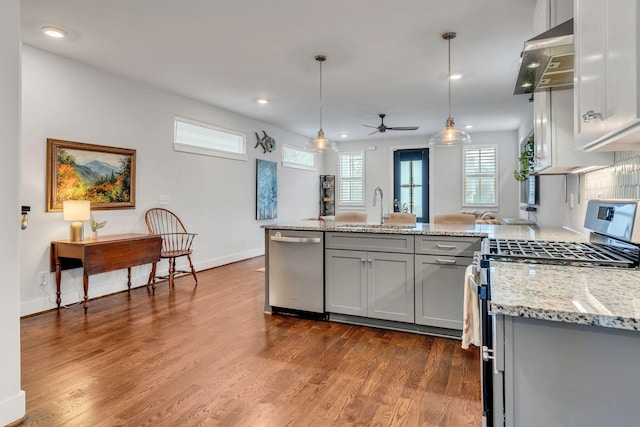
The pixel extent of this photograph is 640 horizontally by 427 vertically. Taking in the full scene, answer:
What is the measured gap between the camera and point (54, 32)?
332 cm

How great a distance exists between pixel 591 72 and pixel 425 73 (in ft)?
10.6

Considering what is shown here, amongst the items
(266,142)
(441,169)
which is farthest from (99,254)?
(441,169)

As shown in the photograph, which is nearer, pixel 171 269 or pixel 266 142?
pixel 171 269

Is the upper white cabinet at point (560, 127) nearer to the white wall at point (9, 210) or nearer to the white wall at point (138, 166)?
the white wall at point (9, 210)

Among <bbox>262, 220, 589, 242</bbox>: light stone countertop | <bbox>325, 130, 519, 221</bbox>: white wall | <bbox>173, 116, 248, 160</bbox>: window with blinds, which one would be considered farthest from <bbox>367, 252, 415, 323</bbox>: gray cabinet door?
<bbox>325, 130, 519, 221</bbox>: white wall

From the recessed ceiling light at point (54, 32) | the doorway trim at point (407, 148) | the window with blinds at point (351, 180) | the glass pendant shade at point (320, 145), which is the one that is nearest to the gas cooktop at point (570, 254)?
the glass pendant shade at point (320, 145)

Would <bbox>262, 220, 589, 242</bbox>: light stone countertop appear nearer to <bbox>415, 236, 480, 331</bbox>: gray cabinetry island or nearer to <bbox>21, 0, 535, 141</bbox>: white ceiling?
<bbox>415, 236, 480, 331</bbox>: gray cabinetry island

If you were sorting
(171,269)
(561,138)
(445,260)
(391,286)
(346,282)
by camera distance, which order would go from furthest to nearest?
(171,269)
(346,282)
(391,286)
(445,260)
(561,138)

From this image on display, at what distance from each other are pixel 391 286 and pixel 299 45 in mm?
2450

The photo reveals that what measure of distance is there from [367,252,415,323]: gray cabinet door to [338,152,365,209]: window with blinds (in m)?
6.33

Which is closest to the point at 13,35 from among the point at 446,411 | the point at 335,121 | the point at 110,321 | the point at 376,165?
the point at 110,321

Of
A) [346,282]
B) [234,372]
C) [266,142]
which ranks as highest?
[266,142]

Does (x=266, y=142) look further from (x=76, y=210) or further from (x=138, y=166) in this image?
(x=76, y=210)

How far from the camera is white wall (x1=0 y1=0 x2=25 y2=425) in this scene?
1.83 metres
